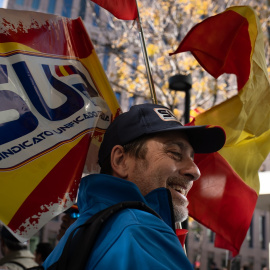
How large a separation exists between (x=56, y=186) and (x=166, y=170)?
0.85 metres

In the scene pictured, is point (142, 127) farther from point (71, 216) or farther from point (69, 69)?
point (71, 216)

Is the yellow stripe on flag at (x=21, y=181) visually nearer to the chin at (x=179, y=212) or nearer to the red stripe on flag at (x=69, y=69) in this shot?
the red stripe on flag at (x=69, y=69)

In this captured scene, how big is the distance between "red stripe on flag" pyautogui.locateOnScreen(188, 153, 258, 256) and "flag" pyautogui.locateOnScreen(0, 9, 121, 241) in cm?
108

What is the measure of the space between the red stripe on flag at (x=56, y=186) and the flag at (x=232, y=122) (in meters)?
1.23

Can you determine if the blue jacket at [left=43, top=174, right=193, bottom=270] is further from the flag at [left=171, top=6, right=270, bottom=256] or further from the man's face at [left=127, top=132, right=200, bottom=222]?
the flag at [left=171, top=6, right=270, bottom=256]

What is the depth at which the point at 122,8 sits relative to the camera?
10.6 feet

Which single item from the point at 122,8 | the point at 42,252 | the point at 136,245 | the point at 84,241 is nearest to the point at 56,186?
the point at 84,241

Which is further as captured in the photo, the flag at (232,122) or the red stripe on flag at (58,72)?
the flag at (232,122)

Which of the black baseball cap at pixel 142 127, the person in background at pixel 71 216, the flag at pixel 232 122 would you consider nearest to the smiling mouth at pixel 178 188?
the black baseball cap at pixel 142 127

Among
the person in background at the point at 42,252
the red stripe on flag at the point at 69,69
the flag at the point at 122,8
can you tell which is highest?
the flag at the point at 122,8

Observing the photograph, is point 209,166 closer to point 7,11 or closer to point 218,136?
point 218,136

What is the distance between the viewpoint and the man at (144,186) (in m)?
1.24

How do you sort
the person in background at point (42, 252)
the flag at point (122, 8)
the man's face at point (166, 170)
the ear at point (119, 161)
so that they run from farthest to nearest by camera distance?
1. the person in background at point (42, 252)
2. the flag at point (122, 8)
3. the ear at point (119, 161)
4. the man's face at point (166, 170)

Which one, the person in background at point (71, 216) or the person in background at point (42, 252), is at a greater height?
the person in background at point (71, 216)
